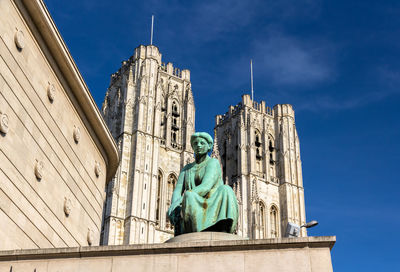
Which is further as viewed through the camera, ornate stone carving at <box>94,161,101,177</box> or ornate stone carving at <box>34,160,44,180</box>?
ornate stone carving at <box>94,161,101,177</box>

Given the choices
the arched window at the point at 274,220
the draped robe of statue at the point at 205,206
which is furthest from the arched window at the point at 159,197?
the draped robe of statue at the point at 205,206

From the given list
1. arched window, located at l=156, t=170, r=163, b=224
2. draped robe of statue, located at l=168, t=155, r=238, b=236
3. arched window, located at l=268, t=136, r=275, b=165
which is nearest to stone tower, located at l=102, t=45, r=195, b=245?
arched window, located at l=156, t=170, r=163, b=224

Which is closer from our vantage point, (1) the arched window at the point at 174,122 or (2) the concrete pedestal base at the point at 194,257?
(2) the concrete pedestal base at the point at 194,257

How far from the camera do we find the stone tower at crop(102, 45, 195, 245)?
153ft

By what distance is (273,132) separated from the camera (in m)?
65.2

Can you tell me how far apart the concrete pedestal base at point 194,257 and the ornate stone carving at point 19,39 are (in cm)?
586

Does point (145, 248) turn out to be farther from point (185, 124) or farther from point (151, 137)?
point (185, 124)

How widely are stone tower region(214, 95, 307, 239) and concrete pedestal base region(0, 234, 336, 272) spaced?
4601cm

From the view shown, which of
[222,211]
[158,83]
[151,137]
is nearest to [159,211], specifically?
[151,137]

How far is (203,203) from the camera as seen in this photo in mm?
11570

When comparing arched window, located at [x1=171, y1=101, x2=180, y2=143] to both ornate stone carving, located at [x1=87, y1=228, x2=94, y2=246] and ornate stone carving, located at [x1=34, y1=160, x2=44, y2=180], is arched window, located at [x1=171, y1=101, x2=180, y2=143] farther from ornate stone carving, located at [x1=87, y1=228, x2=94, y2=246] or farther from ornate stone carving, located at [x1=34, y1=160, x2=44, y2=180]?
ornate stone carving, located at [x1=34, y1=160, x2=44, y2=180]

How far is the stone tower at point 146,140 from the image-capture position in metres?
46.8

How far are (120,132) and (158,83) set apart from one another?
6.47 m

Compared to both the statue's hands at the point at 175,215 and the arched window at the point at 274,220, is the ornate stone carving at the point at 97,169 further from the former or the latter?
the arched window at the point at 274,220
